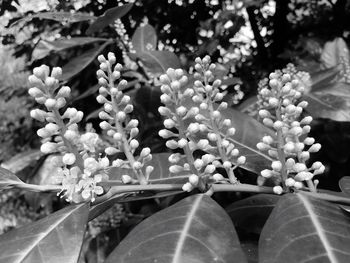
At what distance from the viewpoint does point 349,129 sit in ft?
8.66

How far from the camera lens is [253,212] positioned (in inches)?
65.9

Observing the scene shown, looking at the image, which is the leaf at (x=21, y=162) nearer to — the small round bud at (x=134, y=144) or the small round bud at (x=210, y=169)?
the small round bud at (x=134, y=144)

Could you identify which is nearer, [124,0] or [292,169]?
[292,169]

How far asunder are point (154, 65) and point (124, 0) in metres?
1.65

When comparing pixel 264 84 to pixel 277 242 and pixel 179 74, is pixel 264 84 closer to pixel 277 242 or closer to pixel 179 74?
pixel 179 74

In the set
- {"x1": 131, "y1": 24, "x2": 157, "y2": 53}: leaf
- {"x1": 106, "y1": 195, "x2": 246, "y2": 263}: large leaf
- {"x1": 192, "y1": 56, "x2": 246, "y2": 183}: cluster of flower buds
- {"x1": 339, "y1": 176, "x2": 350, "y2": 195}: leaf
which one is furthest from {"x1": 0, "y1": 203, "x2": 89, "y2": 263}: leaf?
{"x1": 131, "y1": 24, "x2": 157, "y2": 53}: leaf

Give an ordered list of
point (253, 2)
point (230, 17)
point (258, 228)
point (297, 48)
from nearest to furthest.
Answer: point (258, 228), point (253, 2), point (230, 17), point (297, 48)

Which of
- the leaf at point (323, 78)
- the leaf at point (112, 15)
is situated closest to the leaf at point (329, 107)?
the leaf at point (323, 78)

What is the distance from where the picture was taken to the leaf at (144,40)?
9.41 ft

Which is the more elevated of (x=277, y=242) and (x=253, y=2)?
(x=253, y=2)

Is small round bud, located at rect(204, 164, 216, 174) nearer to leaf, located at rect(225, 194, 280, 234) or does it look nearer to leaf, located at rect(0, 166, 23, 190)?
leaf, located at rect(225, 194, 280, 234)

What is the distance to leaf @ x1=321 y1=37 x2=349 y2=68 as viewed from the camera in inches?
121

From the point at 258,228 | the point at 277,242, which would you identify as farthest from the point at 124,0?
the point at 277,242

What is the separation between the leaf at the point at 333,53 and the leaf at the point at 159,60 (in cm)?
123
